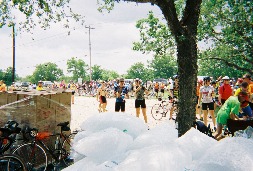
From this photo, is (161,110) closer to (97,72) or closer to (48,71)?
(97,72)

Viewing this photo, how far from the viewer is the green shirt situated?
5.78 metres

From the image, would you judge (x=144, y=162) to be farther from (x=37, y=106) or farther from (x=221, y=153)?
(x=37, y=106)

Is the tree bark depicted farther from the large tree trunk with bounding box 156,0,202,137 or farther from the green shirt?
the green shirt

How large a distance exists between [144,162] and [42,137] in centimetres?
340

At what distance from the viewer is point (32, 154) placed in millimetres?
5062

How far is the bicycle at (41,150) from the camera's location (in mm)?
5047

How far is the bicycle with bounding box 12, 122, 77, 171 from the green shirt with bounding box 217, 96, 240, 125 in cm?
330

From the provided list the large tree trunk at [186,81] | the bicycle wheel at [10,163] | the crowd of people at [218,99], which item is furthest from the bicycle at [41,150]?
the crowd of people at [218,99]

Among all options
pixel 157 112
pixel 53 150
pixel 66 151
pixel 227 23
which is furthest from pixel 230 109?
pixel 227 23

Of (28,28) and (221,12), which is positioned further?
(221,12)

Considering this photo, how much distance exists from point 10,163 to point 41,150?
43.7 inches

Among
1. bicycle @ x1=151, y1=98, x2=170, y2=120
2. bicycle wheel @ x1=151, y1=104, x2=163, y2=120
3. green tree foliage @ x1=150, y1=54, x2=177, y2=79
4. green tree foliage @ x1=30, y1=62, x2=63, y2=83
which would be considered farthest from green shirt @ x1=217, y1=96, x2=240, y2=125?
green tree foliage @ x1=30, y1=62, x2=63, y2=83

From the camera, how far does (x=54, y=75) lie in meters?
137

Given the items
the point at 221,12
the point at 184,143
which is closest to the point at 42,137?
the point at 184,143
